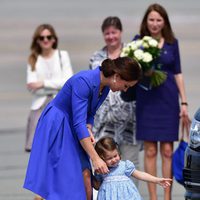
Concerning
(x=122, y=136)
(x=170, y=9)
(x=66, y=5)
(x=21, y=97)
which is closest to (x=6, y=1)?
(x=66, y=5)

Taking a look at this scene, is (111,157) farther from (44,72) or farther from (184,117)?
(44,72)

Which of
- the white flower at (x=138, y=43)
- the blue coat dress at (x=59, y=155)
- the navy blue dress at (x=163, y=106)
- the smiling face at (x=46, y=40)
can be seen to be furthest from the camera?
the smiling face at (x=46, y=40)

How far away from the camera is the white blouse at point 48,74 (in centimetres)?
1116

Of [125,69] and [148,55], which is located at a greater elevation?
[125,69]

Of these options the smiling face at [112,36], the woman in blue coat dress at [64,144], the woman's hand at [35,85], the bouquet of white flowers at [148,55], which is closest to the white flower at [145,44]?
the bouquet of white flowers at [148,55]

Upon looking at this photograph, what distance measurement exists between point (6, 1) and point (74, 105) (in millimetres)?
11821

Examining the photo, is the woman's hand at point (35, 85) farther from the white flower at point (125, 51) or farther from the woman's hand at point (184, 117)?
the woman's hand at point (184, 117)

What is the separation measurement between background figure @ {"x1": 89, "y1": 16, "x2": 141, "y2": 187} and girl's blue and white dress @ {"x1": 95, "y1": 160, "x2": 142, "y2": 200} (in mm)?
2164

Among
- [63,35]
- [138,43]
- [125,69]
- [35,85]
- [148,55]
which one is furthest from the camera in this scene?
[63,35]

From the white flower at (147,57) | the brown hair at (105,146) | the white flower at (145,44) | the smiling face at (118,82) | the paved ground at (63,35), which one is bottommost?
the paved ground at (63,35)

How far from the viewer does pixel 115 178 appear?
8422mm

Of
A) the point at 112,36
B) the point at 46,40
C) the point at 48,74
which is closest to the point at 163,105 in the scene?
the point at 112,36

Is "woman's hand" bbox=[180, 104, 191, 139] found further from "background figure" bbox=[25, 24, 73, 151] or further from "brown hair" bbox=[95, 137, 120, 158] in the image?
"brown hair" bbox=[95, 137, 120, 158]

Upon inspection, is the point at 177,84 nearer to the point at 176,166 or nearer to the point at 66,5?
the point at 176,166
